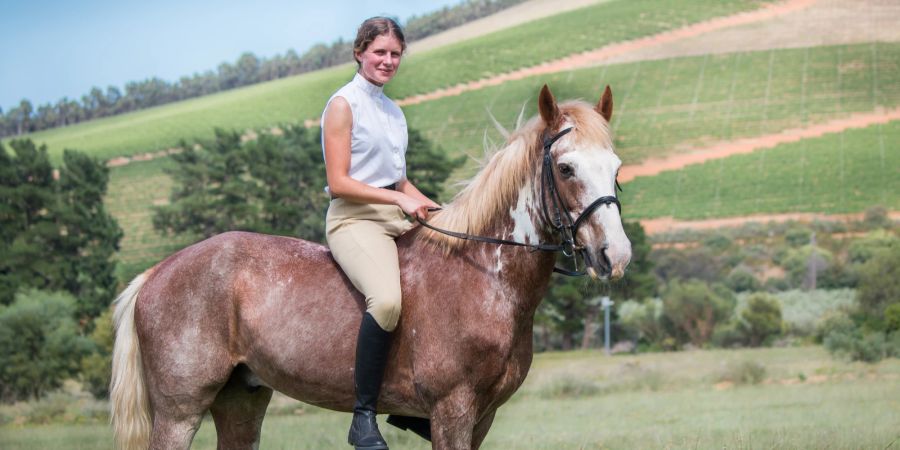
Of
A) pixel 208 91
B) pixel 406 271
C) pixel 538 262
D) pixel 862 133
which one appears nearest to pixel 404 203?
pixel 406 271

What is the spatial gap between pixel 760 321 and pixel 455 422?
36.8 m

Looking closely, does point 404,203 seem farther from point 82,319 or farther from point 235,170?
point 235,170

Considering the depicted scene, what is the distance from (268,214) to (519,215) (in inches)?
1681

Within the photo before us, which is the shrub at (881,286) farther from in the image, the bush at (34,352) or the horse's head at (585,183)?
the horse's head at (585,183)

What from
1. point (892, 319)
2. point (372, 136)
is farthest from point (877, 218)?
point (372, 136)

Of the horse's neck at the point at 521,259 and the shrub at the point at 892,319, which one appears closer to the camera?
the horse's neck at the point at 521,259

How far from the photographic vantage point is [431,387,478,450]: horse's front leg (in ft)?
16.0

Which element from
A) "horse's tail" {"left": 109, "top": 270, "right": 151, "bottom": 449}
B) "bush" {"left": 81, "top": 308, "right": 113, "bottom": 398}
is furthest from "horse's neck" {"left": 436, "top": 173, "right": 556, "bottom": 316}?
"bush" {"left": 81, "top": 308, "right": 113, "bottom": 398}

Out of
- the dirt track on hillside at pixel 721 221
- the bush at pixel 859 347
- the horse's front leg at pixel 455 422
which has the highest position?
the horse's front leg at pixel 455 422

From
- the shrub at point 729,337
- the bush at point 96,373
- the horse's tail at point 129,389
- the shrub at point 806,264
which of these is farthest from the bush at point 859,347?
the horse's tail at point 129,389

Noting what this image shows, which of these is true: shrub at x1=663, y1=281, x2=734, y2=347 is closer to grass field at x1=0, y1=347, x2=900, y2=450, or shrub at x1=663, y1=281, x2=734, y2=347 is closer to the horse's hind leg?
grass field at x1=0, y1=347, x2=900, y2=450

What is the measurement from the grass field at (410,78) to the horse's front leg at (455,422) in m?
54.3

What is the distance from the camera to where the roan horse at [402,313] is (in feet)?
16.0

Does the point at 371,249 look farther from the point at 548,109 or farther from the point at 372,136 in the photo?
the point at 548,109
